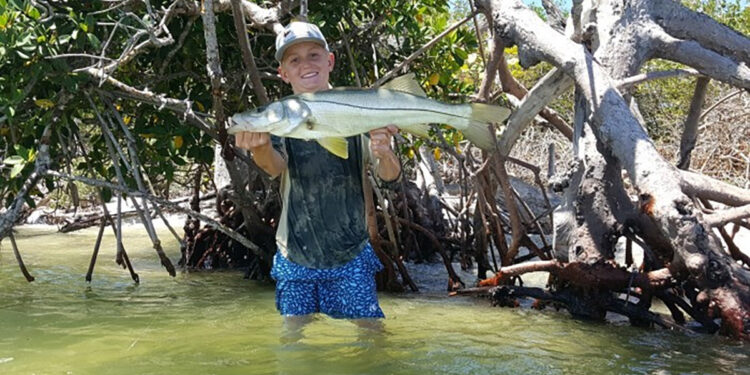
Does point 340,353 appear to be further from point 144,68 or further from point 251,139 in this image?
point 144,68

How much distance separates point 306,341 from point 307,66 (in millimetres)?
1494

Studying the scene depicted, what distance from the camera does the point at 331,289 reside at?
157 inches

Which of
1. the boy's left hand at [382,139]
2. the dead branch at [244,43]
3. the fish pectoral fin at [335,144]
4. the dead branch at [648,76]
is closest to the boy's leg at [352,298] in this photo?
the boy's left hand at [382,139]

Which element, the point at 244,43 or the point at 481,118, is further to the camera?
the point at 244,43

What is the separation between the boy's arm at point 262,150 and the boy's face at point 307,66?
13.7 inches

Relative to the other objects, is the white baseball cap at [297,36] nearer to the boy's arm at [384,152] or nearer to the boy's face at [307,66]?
the boy's face at [307,66]

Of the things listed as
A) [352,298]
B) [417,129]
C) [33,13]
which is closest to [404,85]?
[417,129]

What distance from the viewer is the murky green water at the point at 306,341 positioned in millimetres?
3793

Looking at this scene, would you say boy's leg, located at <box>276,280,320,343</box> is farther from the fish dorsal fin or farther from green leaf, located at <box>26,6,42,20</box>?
green leaf, located at <box>26,6,42,20</box>

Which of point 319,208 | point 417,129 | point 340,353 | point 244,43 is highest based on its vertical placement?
point 244,43

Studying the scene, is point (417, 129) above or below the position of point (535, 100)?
below

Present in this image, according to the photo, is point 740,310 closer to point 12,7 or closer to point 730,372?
point 730,372

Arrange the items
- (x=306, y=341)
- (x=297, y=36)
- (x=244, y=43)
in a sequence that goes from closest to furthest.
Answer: (x=297, y=36) < (x=306, y=341) < (x=244, y=43)

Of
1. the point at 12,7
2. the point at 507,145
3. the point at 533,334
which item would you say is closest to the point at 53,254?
the point at 12,7
